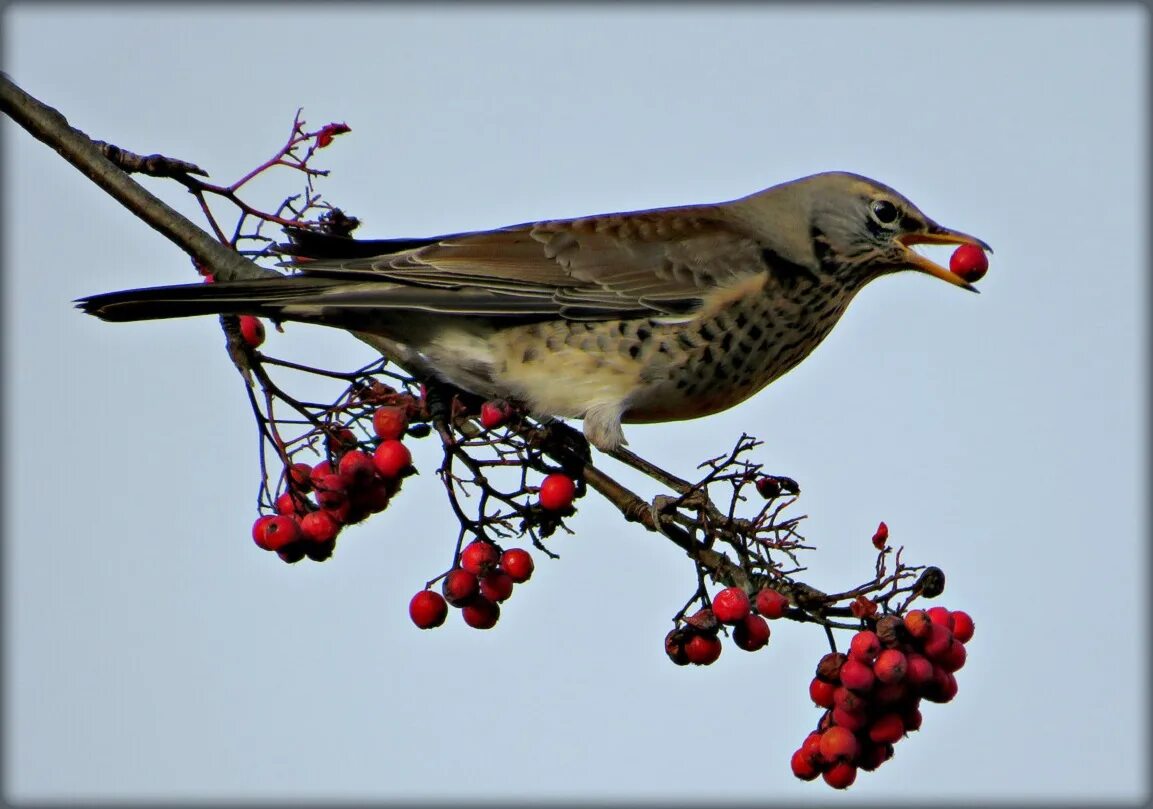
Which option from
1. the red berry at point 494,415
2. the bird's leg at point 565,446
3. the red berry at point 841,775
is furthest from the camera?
the red berry at point 494,415

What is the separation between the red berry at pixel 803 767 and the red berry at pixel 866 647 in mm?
298

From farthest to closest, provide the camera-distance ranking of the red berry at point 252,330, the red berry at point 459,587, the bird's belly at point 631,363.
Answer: the bird's belly at point 631,363 < the red berry at point 252,330 < the red berry at point 459,587

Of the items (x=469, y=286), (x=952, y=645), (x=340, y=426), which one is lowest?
(x=952, y=645)

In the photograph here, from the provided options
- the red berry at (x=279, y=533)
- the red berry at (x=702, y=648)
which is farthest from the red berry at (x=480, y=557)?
the red berry at (x=702, y=648)

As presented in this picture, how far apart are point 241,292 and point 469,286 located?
2.91ft

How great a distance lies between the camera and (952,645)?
3.08 metres

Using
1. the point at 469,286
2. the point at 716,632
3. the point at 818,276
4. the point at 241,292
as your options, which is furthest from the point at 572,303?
the point at 716,632

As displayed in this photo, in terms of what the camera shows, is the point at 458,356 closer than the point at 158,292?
No

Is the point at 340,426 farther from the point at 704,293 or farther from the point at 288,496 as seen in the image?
the point at 704,293

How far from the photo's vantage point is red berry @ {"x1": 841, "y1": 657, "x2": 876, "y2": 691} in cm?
300

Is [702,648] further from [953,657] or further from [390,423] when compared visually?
[390,423]

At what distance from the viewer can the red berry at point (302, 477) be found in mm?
3691

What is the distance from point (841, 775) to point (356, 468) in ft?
4.81

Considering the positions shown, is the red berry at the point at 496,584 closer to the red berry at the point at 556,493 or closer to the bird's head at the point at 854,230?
the red berry at the point at 556,493
